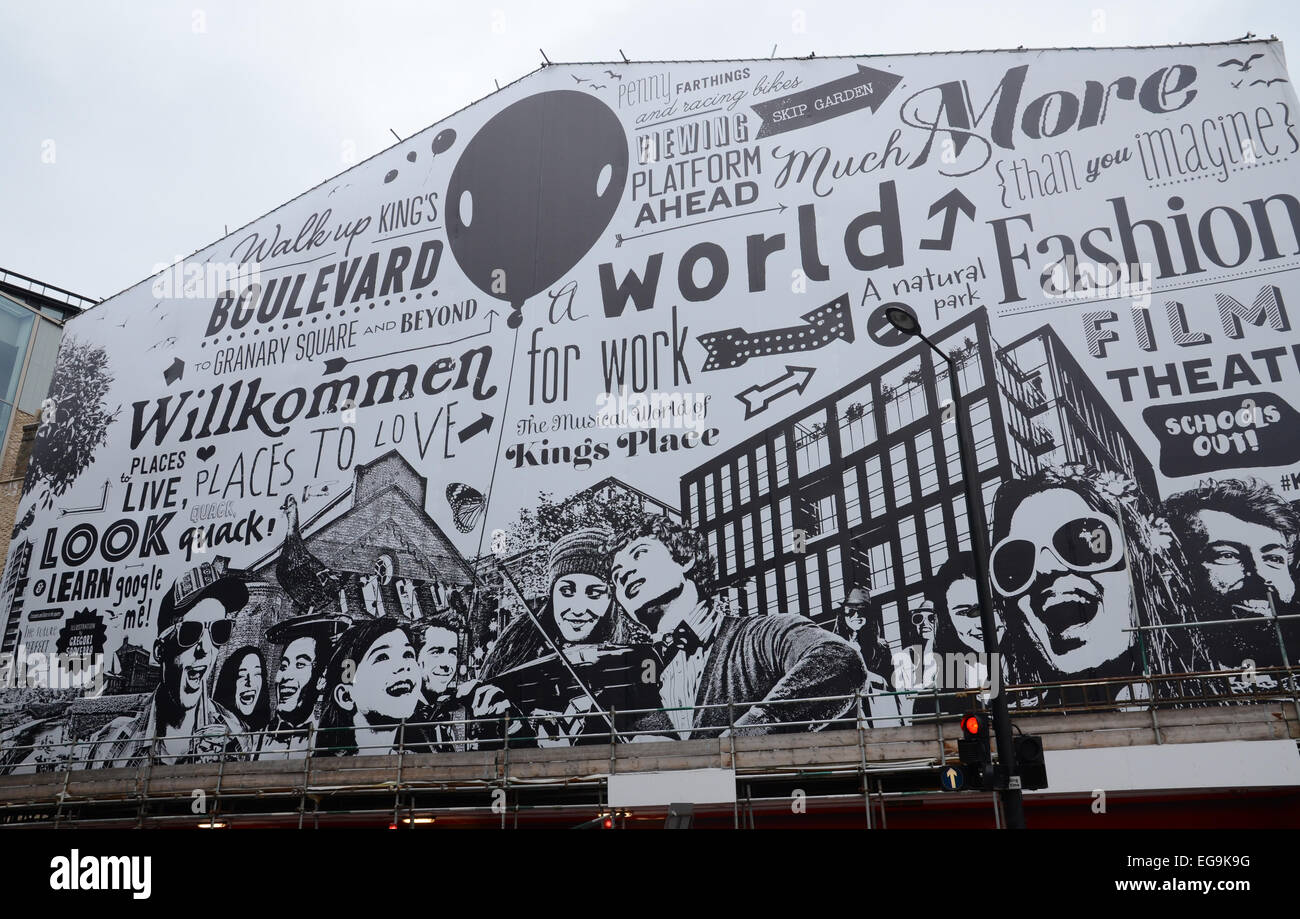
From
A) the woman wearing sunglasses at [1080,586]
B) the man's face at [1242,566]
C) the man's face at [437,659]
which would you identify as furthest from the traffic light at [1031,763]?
the man's face at [437,659]

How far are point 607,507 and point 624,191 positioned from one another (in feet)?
28.0

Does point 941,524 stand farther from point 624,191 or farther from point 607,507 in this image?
point 624,191

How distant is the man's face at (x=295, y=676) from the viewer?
73.3 feet

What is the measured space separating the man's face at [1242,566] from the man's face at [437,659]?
15.2 meters

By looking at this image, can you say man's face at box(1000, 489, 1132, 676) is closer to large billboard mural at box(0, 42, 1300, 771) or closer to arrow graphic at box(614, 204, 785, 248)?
large billboard mural at box(0, 42, 1300, 771)

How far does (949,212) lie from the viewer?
21047mm

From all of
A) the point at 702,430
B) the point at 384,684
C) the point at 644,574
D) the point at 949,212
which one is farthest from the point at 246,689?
the point at 949,212

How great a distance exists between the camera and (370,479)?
24.1 metres

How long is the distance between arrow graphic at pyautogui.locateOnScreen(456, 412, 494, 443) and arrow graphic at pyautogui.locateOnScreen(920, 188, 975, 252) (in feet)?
36.1

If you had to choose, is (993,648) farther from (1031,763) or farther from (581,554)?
(581,554)

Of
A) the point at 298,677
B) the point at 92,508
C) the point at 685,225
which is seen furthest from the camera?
the point at 92,508

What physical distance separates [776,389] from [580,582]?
6115mm

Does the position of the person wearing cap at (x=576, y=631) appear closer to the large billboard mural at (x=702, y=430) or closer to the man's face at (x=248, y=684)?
the large billboard mural at (x=702, y=430)

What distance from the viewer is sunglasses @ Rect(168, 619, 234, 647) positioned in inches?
938
